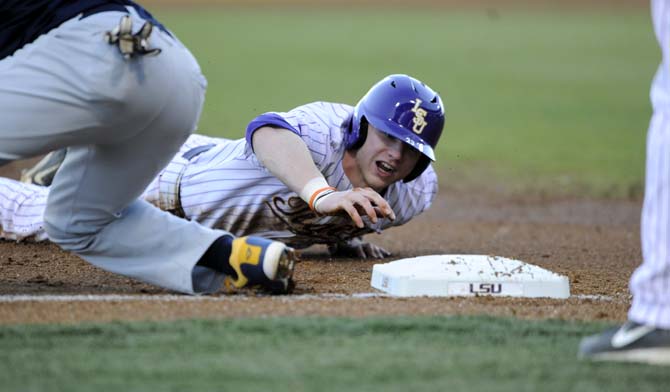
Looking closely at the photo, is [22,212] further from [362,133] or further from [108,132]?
[108,132]

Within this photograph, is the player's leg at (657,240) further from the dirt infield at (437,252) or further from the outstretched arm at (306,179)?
the outstretched arm at (306,179)

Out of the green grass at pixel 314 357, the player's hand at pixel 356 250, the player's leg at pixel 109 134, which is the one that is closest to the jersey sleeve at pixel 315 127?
the player's hand at pixel 356 250

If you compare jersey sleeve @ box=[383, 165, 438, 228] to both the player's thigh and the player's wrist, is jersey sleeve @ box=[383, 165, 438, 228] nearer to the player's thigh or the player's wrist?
the player's wrist

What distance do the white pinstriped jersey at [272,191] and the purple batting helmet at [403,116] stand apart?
11 centimetres

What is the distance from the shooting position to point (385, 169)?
4.52 meters

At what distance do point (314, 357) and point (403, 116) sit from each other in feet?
6.17

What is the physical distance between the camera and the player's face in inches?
176

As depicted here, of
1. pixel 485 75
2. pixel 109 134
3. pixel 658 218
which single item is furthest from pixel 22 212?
pixel 485 75

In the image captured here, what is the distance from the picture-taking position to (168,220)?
12.0 feet

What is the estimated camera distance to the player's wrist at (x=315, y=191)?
13.0ft

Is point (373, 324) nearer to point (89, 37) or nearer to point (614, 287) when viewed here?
point (89, 37)

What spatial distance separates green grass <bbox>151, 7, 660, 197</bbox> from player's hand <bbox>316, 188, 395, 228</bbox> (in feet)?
16.9

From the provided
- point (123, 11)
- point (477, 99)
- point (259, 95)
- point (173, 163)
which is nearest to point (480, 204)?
point (173, 163)

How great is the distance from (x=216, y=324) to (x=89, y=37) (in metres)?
0.91
